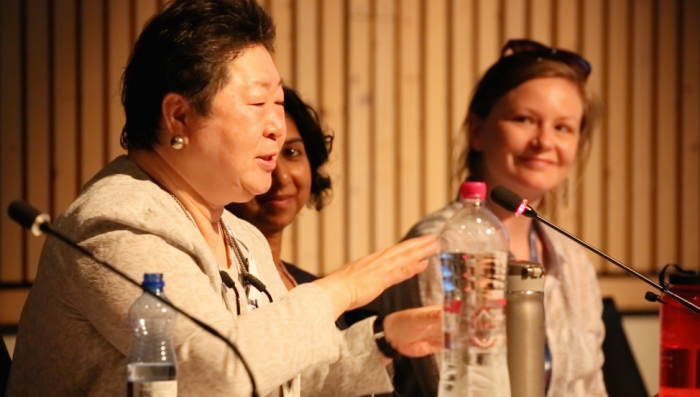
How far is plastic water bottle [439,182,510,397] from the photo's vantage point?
1.59 meters

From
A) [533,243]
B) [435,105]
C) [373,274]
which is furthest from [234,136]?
[435,105]

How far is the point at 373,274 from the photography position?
1661 mm

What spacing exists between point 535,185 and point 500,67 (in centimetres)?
46

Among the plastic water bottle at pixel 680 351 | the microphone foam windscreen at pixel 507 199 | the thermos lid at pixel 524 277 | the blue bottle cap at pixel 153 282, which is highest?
the microphone foam windscreen at pixel 507 199

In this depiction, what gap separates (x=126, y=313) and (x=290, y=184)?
1283 millimetres

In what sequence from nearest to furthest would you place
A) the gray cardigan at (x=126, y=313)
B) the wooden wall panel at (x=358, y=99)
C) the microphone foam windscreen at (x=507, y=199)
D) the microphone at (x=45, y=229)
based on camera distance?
1. the microphone at (x=45, y=229)
2. the gray cardigan at (x=126, y=313)
3. the microphone foam windscreen at (x=507, y=199)
4. the wooden wall panel at (x=358, y=99)

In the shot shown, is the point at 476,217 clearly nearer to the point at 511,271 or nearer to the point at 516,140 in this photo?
the point at 511,271

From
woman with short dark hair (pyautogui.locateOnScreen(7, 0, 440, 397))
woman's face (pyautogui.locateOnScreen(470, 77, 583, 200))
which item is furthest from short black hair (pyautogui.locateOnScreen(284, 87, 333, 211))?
woman with short dark hair (pyautogui.locateOnScreen(7, 0, 440, 397))

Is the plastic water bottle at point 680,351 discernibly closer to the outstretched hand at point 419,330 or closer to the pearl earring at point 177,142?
the outstretched hand at point 419,330

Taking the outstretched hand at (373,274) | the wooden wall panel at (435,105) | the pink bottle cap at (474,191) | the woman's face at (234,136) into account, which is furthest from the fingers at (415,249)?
the wooden wall panel at (435,105)

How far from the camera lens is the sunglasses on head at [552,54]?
291 cm

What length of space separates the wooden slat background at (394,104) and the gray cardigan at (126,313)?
187 cm

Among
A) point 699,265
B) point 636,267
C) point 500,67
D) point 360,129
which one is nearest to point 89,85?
point 360,129

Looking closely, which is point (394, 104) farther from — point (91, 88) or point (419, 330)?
point (419, 330)
